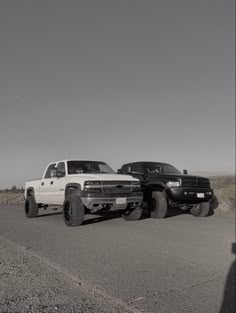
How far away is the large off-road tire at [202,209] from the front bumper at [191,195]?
0.82m

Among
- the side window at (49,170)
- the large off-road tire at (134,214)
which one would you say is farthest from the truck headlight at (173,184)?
the side window at (49,170)

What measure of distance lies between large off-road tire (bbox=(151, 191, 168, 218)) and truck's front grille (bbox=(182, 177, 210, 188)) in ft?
3.75

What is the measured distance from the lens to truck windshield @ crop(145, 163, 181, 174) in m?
13.4

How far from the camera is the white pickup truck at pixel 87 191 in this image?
10.3 metres

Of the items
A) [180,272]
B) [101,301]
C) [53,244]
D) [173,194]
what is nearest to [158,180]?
[173,194]

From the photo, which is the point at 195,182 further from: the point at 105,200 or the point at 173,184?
the point at 105,200

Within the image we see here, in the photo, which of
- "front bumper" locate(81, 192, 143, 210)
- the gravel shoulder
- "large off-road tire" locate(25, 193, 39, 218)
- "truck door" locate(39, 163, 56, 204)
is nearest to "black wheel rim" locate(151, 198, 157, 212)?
"front bumper" locate(81, 192, 143, 210)

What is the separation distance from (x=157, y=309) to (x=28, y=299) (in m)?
1.49

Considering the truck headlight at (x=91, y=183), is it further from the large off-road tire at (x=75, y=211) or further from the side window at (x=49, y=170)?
the side window at (x=49, y=170)

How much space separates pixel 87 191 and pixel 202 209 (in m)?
3.78

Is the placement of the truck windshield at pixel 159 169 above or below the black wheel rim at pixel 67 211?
above

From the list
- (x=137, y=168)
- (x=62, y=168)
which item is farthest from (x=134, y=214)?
(x=62, y=168)

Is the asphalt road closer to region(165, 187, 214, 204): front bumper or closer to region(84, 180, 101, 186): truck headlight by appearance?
region(165, 187, 214, 204): front bumper

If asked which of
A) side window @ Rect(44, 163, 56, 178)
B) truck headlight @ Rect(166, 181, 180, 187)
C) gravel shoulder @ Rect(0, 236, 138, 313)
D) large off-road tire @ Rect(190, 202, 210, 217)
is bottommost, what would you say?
gravel shoulder @ Rect(0, 236, 138, 313)
